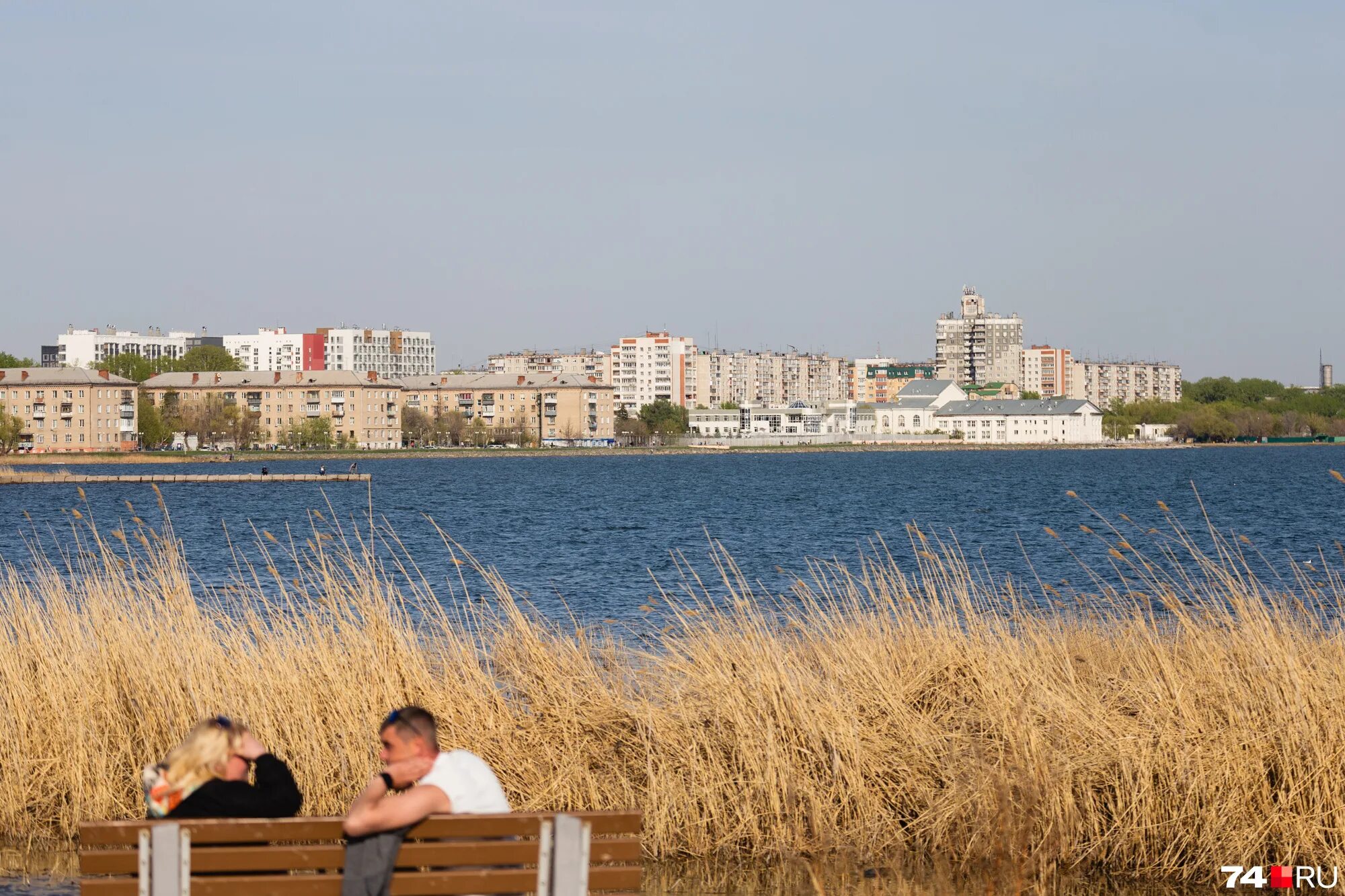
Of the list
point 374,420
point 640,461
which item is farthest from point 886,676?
point 374,420

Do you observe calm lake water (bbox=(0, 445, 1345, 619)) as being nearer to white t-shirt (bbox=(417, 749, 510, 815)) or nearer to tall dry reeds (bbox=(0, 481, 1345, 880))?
tall dry reeds (bbox=(0, 481, 1345, 880))

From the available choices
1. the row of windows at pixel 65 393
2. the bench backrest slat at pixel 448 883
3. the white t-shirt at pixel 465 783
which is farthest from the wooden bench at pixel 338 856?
the row of windows at pixel 65 393

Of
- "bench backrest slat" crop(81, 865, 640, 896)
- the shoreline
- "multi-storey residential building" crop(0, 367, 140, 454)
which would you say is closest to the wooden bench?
"bench backrest slat" crop(81, 865, 640, 896)

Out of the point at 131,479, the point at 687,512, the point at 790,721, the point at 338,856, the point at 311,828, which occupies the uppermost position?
the point at 311,828

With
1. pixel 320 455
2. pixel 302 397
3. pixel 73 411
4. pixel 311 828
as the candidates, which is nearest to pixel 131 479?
pixel 320 455

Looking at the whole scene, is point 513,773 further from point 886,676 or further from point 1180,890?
point 1180,890

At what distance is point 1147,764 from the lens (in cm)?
816

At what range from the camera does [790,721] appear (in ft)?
29.1

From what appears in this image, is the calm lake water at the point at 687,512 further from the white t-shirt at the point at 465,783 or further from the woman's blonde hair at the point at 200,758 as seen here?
the white t-shirt at the point at 465,783

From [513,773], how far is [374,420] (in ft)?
593

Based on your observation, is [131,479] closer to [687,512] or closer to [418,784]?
[687,512]

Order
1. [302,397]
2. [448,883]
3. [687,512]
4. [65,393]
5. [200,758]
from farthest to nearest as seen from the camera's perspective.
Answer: [302,397] < [65,393] < [687,512] < [200,758] < [448,883]

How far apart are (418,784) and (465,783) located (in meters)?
0.19

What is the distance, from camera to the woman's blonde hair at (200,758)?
6.07m
